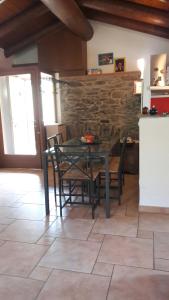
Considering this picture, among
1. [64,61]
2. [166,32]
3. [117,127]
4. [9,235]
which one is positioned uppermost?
[166,32]

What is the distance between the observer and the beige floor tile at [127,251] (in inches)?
83.9

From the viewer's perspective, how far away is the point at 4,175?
500 cm

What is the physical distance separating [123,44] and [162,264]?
4644 millimetres

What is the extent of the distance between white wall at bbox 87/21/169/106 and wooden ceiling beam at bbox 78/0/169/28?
1.10 meters

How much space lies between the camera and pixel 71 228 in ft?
9.02

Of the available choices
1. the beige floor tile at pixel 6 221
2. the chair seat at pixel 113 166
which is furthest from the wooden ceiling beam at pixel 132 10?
the beige floor tile at pixel 6 221

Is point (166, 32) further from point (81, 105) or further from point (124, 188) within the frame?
point (124, 188)

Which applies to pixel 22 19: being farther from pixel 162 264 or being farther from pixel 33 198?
pixel 162 264

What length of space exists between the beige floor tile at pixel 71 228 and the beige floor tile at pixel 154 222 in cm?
60

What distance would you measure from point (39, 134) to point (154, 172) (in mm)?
3007

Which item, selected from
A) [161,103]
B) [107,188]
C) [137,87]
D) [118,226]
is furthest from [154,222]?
[137,87]

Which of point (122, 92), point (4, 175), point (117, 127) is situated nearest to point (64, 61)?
point (122, 92)

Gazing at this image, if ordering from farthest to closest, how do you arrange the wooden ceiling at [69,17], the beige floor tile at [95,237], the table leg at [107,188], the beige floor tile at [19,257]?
1. the wooden ceiling at [69,17]
2. the table leg at [107,188]
3. the beige floor tile at [95,237]
4. the beige floor tile at [19,257]

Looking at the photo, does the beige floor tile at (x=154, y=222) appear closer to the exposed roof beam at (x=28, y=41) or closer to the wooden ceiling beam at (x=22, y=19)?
the wooden ceiling beam at (x=22, y=19)
